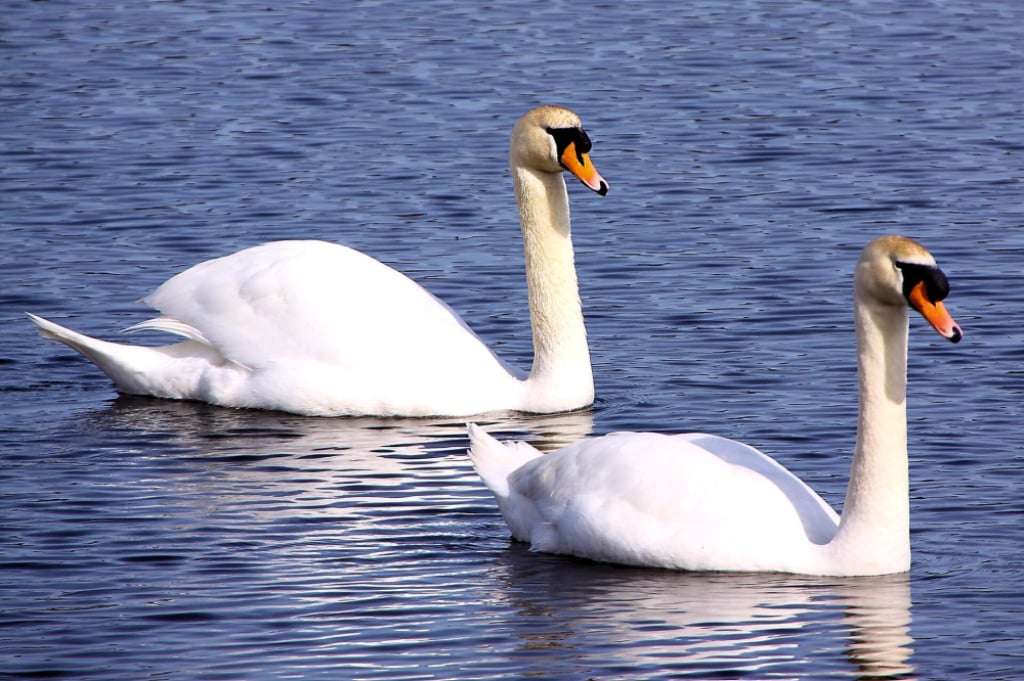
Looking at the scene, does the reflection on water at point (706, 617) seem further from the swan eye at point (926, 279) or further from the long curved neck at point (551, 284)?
the long curved neck at point (551, 284)

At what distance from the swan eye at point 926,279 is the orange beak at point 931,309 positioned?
0.01 m

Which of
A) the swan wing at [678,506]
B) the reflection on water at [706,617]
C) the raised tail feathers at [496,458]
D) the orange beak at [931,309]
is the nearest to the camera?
the reflection on water at [706,617]

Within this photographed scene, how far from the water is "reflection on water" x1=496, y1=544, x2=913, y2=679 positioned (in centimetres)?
2

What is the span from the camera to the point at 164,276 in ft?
48.7

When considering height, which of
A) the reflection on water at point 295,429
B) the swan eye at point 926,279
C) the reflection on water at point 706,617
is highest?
the swan eye at point 926,279

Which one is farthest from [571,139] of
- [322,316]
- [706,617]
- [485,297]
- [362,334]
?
[706,617]

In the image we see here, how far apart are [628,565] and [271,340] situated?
3.66 meters

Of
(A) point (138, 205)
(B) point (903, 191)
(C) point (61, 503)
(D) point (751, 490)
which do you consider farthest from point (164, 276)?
(D) point (751, 490)

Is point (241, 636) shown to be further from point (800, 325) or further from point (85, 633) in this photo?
point (800, 325)

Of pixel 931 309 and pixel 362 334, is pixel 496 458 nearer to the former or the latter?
pixel 362 334

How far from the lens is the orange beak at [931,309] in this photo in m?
8.48

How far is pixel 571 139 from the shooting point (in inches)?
484

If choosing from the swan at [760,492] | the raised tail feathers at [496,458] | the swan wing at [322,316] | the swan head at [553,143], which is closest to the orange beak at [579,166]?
the swan head at [553,143]

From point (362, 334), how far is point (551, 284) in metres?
1.15
